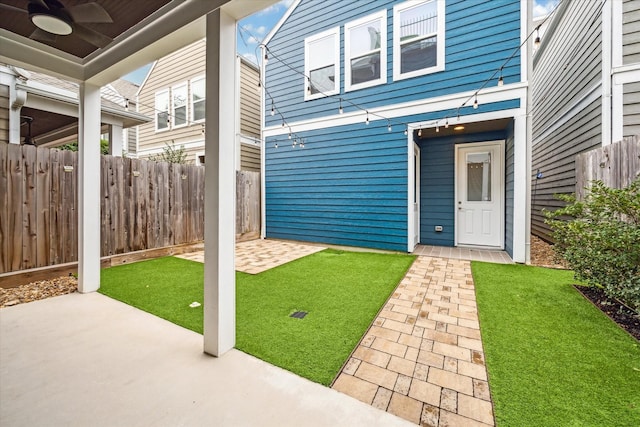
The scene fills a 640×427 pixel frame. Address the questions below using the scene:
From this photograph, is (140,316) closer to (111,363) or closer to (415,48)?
(111,363)

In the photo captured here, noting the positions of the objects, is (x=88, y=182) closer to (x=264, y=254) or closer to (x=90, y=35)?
(x=90, y=35)

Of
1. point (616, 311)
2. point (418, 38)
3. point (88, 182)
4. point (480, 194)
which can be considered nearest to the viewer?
point (616, 311)

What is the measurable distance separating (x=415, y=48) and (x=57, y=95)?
6538 millimetres

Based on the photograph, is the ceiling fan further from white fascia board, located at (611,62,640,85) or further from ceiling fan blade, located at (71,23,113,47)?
white fascia board, located at (611,62,640,85)

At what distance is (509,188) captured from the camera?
16.2 feet

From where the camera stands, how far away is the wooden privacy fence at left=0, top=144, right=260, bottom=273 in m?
3.32

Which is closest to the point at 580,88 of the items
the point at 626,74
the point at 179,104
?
the point at 626,74

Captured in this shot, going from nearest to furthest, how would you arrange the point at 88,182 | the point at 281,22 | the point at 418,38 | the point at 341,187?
the point at 88,182
the point at 418,38
the point at 341,187
the point at 281,22

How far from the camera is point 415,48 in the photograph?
532cm

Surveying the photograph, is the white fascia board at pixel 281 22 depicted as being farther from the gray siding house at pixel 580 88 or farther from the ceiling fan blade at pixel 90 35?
the gray siding house at pixel 580 88

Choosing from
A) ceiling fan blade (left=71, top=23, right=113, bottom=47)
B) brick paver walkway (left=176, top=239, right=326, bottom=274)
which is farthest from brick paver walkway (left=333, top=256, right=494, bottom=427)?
ceiling fan blade (left=71, top=23, right=113, bottom=47)

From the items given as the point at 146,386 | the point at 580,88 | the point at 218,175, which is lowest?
the point at 146,386

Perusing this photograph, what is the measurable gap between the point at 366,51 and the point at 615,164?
455 cm

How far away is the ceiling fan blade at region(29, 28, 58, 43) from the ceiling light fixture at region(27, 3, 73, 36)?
103 mm
